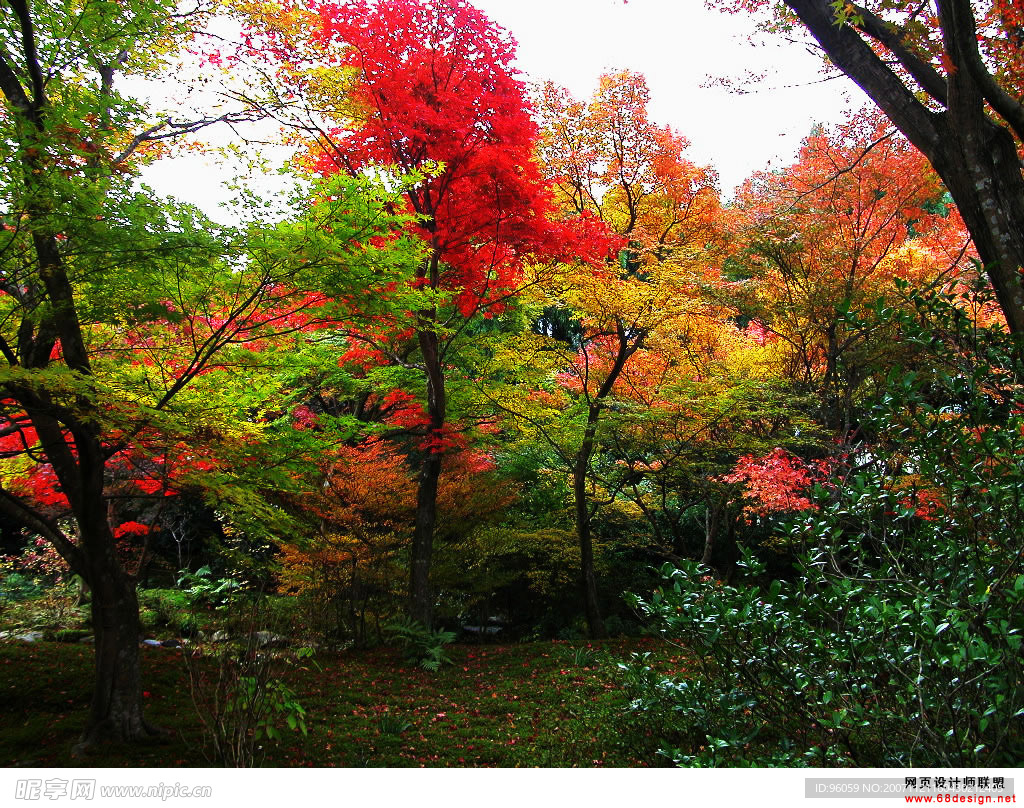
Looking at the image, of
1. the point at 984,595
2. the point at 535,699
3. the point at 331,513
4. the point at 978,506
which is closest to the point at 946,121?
the point at 978,506

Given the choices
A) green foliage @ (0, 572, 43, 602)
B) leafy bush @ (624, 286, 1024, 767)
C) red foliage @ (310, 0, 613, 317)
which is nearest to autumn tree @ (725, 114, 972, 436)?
red foliage @ (310, 0, 613, 317)

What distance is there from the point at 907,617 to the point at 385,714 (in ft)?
15.4

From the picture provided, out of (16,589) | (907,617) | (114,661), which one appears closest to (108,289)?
(114,661)

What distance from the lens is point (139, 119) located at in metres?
4.05

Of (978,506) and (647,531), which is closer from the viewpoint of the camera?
(978,506)

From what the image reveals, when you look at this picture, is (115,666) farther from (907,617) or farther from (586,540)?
(586,540)

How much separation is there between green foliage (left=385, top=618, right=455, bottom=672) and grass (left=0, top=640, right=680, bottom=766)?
0.13 meters

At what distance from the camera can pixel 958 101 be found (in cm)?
291

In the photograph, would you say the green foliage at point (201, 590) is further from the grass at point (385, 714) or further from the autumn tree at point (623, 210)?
the autumn tree at point (623, 210)

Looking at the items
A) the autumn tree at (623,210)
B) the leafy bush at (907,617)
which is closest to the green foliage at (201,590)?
the autumn tree at (623,210)

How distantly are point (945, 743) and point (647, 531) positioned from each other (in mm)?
9848

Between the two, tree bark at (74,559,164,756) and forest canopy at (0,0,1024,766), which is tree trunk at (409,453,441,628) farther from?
tree bark at (74,559,164,756)

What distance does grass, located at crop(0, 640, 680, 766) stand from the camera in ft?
13.1

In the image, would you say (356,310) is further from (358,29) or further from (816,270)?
(816,270)
